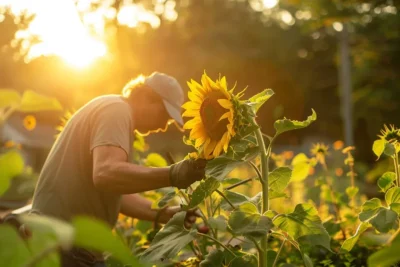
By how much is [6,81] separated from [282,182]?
34.3 feet

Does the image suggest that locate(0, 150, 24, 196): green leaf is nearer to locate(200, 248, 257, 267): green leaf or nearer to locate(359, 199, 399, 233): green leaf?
locate(359, 199, 399, 233): green leaf

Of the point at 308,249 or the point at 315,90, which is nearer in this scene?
the point at 308,249

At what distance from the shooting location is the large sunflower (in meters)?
1.97

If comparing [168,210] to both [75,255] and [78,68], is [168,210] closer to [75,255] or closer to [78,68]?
[75,255]

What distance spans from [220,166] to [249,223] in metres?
0.20

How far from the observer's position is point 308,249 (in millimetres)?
3248

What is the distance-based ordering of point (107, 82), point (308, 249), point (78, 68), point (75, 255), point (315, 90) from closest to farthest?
point (75, 255)
point (308, 249)
point (78, 68)
point (107, 82)
point (315, 90)

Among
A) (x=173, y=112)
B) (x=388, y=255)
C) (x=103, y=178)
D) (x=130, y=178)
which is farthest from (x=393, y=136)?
(x=388, y=255)

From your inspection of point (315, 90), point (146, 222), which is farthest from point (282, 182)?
point (315, 90)

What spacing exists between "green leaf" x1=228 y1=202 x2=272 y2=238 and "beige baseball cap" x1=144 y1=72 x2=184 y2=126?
128cm

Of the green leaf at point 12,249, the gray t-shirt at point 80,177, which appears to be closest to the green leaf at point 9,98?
the green leaf at point 12,249

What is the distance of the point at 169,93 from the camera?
3111 mm

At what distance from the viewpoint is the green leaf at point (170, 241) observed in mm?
1963

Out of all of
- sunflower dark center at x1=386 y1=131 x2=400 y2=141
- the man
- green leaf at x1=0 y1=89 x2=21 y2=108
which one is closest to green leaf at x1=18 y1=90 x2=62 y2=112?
green leaf at x1=0 y1=89 x2=21 y2=108
